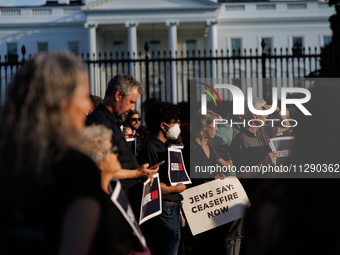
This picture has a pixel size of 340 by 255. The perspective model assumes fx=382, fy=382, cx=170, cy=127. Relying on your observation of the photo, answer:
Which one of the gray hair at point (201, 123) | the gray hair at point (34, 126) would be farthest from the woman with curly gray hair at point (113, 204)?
the gray hair at point (201, 123)

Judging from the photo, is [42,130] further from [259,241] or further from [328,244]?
[328,244]

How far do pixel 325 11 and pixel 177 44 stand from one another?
14.1 m

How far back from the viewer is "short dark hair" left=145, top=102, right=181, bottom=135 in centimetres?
364

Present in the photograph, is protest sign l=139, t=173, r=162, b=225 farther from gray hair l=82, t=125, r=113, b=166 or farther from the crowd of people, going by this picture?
the crowd of people

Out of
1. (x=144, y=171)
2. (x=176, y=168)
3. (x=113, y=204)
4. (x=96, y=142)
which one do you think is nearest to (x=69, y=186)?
(x=113, y=204)

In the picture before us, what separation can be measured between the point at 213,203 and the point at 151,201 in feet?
3.02

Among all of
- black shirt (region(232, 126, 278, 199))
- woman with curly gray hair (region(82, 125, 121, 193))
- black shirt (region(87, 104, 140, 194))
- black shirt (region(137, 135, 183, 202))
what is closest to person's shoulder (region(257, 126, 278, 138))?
black shirt (region(232, 126, 278, 199))

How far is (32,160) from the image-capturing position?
1180 mm

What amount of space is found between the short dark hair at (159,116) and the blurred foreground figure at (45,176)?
2.40 meters

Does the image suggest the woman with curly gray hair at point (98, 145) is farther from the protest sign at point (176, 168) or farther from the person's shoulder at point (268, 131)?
the person's shoulder at point (268, 131)

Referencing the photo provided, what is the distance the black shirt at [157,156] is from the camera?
340 cm

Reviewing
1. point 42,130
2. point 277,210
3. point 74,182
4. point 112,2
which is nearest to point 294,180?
point 277,210

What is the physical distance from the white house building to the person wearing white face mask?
102ft

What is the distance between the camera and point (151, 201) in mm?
3061
